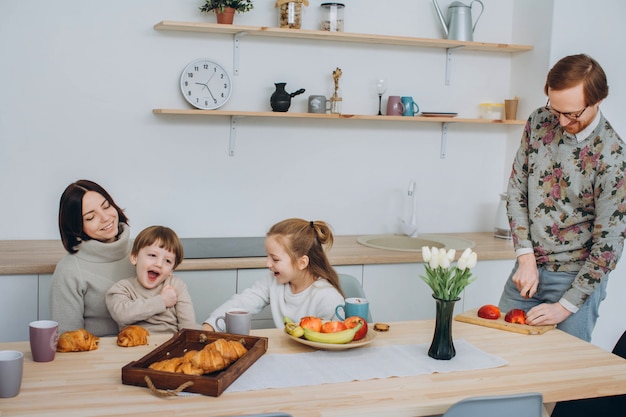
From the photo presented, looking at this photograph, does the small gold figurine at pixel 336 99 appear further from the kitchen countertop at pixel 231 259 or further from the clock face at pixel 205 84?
the kitchen countertop at pixel 231 259

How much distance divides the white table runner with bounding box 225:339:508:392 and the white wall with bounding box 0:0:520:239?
67.5 inches

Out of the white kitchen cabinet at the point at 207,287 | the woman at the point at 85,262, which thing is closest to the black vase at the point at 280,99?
the white kitchen cabinet at the point at 207,287

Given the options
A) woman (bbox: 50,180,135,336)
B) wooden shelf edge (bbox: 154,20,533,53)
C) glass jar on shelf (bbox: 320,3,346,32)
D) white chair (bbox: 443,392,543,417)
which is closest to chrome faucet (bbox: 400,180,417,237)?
wooden shelf edge (bbox: 154,20,533,53)

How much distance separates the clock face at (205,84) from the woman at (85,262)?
3.56ft

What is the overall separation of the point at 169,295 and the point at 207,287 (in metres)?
0.71

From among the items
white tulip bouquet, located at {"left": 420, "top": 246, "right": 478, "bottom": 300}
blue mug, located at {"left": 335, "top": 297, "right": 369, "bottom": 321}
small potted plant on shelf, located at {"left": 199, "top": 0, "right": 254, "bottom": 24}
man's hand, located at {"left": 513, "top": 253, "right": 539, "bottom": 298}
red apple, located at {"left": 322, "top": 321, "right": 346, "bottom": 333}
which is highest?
small potted plant on shelf, located at {"left": 199, "top": 0, "right": 254, "bottom": 24}

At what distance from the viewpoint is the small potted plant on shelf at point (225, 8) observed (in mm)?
3266

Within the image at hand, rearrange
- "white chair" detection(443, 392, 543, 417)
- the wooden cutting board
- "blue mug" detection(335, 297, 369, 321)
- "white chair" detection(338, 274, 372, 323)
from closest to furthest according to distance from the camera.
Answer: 1. "white chair" detection(443, 392, 543, 417)
2. "blue mug" detection(335, 297, 369, 321)
3. the wooden cutting board
4. "white chair" detection(338, 274, 372, 323)

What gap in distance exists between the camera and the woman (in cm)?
229

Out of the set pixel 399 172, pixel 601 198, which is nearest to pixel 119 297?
pixel 601 198

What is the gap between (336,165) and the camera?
12.1ft

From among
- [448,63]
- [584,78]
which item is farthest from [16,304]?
[448,63]

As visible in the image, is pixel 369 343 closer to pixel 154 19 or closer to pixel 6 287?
pixel 6 287

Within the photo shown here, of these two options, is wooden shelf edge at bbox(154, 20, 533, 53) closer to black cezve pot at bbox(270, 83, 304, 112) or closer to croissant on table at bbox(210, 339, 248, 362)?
black cezve pot at bbox(270, 83, 304, 112)
